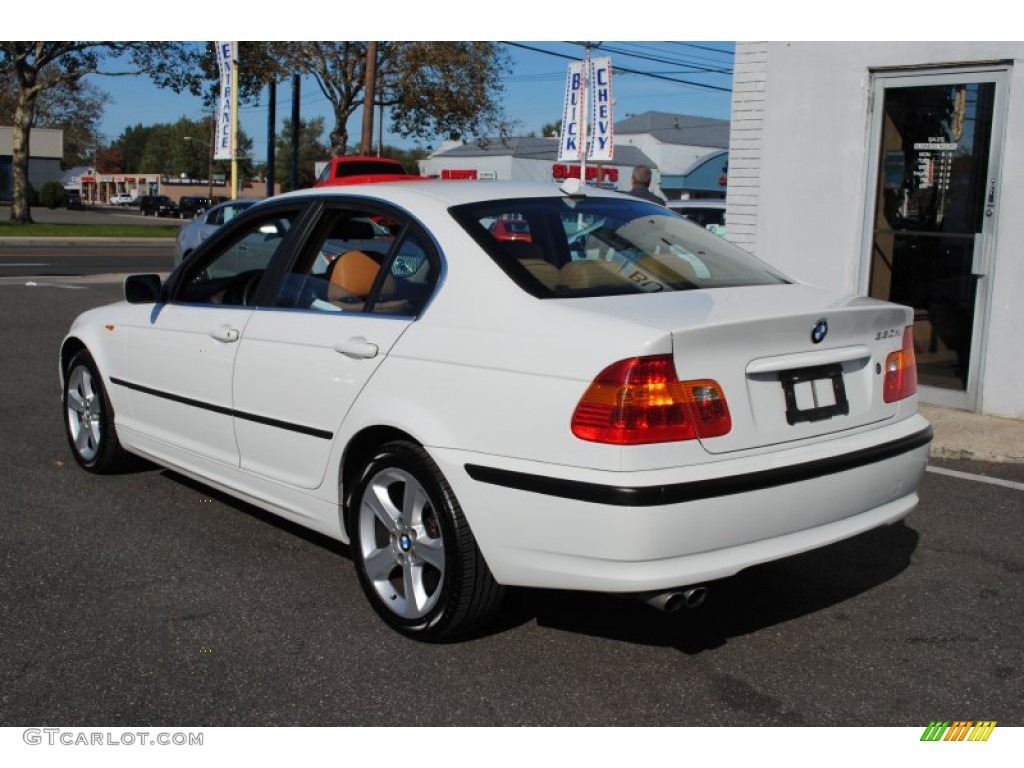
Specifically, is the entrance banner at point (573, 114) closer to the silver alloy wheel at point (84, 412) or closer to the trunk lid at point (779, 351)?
the silver alloy wheel at point (84, 412)

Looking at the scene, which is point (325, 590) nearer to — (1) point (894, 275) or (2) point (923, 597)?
(2) point (923, 597)

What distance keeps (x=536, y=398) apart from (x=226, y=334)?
182 cm

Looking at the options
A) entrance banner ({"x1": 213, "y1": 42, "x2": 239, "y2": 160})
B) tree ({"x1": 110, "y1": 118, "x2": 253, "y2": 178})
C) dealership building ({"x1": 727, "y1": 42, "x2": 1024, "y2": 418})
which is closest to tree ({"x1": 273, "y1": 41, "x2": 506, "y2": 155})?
entrance banner ({"x1": 213, "y1": 42, "x2": 239, "y2": 160})

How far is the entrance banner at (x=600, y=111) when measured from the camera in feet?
50.4

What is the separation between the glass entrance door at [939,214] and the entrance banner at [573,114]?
7.06 metres

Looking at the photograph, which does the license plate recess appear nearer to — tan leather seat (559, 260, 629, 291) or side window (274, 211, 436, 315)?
tan leather seat (559, 260, 629, 291)

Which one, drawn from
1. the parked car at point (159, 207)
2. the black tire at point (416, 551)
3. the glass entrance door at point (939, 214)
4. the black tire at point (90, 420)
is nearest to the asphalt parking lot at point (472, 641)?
the black tire at point (416, 551)

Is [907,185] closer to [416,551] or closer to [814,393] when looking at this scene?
[814,393]

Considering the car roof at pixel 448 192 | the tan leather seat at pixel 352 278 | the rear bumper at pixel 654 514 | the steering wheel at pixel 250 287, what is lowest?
the rear bumper at pixel 654 514

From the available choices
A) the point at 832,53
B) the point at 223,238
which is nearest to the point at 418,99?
the point at 832,53

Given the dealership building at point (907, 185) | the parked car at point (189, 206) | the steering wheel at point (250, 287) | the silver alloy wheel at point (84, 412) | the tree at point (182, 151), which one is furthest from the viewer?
the tree at point (182, 151)

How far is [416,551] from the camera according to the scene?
12.8ft

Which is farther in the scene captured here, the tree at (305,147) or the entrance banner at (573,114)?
the tree at (305,147)

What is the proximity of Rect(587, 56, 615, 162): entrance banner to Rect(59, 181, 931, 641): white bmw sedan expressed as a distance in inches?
429
